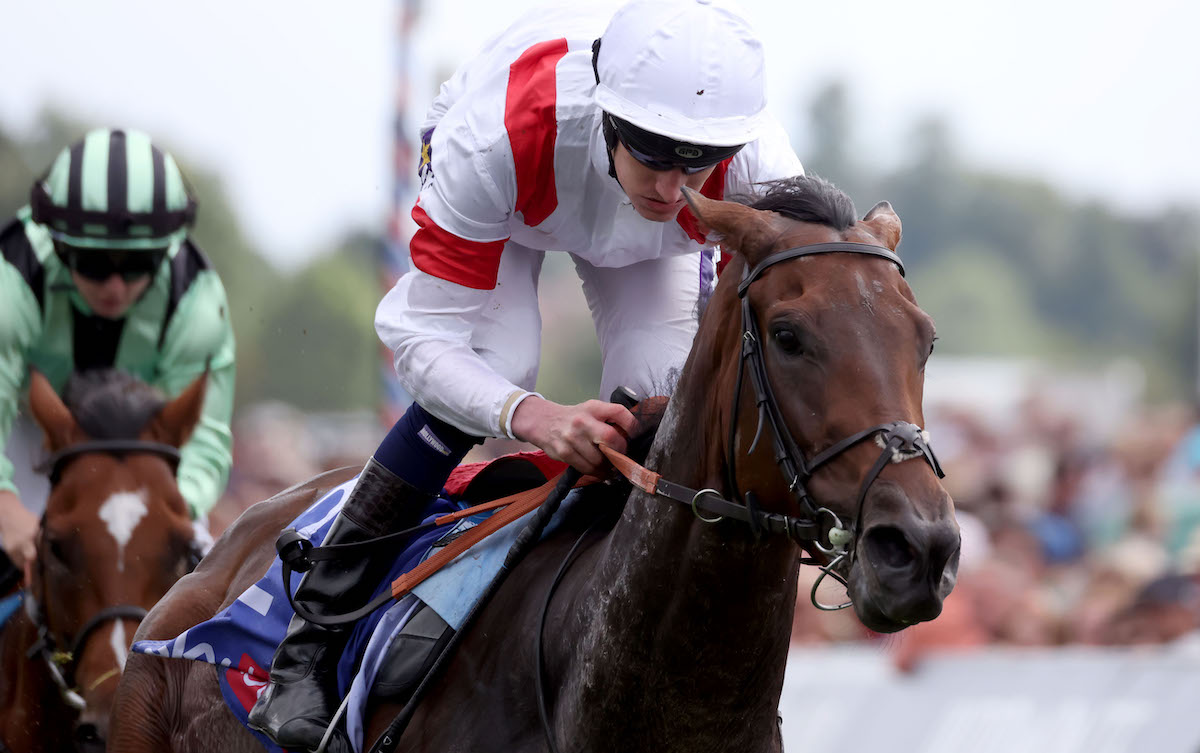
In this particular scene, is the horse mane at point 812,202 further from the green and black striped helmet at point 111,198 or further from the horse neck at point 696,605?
the green and black striped helmet at point 111,198

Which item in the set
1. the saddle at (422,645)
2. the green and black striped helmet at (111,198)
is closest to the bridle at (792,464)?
the saddle at (422,645)

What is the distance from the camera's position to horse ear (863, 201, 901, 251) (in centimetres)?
309

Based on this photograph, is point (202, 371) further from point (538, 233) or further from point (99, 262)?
point (538, 233)

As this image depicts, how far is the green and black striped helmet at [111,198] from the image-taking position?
596 centimetres

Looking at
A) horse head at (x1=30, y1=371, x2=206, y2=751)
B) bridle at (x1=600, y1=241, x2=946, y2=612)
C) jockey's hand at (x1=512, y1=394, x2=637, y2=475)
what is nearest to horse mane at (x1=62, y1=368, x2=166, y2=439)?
horse head at (x1=30, y1=371, x2=206, y2=751)

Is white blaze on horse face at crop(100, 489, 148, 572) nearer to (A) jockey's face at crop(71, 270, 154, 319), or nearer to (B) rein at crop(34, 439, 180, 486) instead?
(B) rein at crop(34, 439, 180, 486)

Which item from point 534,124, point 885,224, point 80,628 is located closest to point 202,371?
point 80,628

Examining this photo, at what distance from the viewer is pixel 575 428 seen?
3.29 m

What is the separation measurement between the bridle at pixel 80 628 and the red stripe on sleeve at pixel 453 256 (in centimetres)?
220

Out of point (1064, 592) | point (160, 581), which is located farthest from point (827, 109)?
point (160, 581)

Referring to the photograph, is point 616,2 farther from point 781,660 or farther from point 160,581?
point 160,581

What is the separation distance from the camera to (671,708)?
123 inches

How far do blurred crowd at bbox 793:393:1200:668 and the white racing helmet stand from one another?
13.1 feet

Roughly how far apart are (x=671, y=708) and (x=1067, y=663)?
4467mm
